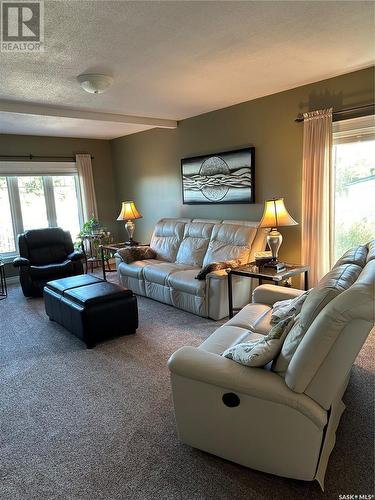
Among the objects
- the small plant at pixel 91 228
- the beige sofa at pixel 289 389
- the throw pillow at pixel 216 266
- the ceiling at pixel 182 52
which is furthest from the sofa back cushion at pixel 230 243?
the small plant at pixel 91 228

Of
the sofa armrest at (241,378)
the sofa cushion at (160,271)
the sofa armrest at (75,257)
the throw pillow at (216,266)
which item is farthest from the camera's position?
the sofa armrest at (75,257)

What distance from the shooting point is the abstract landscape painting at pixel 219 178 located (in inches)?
171

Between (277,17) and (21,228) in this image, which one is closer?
(277,17)

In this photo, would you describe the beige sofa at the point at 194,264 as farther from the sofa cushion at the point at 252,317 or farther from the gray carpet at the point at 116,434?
the sofa cushion at the point at 252,317

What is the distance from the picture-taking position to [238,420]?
1635 mm

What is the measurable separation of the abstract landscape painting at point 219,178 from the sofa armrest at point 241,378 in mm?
3034

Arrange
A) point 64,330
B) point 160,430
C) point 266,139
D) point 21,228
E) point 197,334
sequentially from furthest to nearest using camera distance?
1. point 21,228
2. point 266,139
3. point 64,330
4. point 197,334
5. point 160,430

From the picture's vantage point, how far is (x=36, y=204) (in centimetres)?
605

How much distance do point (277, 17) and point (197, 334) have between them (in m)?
2.70

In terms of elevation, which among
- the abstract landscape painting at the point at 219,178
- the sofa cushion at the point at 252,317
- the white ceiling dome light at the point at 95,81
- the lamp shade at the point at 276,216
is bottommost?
the sofa cushion at the point at 252,317

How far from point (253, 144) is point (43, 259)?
3.66 metres

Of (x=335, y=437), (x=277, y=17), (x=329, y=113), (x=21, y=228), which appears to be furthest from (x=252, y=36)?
(x=21, y=228)

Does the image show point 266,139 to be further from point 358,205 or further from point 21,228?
point 21,228

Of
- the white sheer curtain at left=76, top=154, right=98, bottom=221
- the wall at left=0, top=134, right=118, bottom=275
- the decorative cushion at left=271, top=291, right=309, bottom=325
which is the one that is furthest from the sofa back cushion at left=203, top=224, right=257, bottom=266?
the wall at left=0, top=134, right=118, bottom=275
